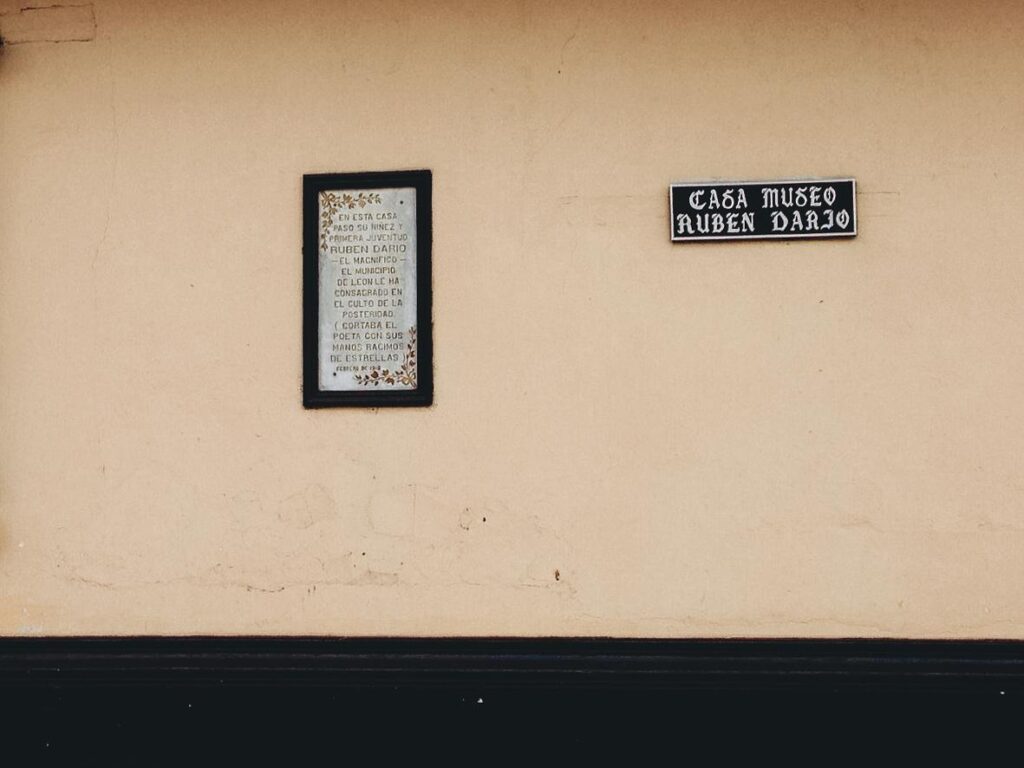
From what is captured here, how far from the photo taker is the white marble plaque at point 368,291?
2971mm

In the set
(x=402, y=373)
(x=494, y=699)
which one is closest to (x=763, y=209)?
(x=402, y=373)

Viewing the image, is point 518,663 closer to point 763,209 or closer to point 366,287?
point 366,287

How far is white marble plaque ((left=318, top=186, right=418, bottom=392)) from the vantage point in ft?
9.75

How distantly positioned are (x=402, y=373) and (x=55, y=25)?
194 cm

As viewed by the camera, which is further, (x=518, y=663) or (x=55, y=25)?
(x=55, y=25)

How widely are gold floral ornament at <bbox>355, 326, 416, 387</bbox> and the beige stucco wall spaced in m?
0.10

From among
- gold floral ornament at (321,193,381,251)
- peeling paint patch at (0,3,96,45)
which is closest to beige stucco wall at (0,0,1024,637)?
peeling paint patch at (0,3,96,45)

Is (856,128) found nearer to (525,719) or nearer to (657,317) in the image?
(657,317)

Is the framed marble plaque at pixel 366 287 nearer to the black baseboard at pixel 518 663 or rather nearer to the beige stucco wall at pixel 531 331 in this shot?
the beige stucco wall at pixel 531 331

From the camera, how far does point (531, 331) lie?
2951 millimetres

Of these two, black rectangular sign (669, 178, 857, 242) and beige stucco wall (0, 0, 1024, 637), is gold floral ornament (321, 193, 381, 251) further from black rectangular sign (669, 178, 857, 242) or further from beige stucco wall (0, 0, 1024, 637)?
black rectangular sign (669, 178, 857, 242)

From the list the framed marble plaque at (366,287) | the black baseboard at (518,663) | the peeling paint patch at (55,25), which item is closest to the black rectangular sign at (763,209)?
the framed marble plaque at (366,287)

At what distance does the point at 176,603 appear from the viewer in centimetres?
302

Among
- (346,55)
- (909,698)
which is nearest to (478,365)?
(346,55)
